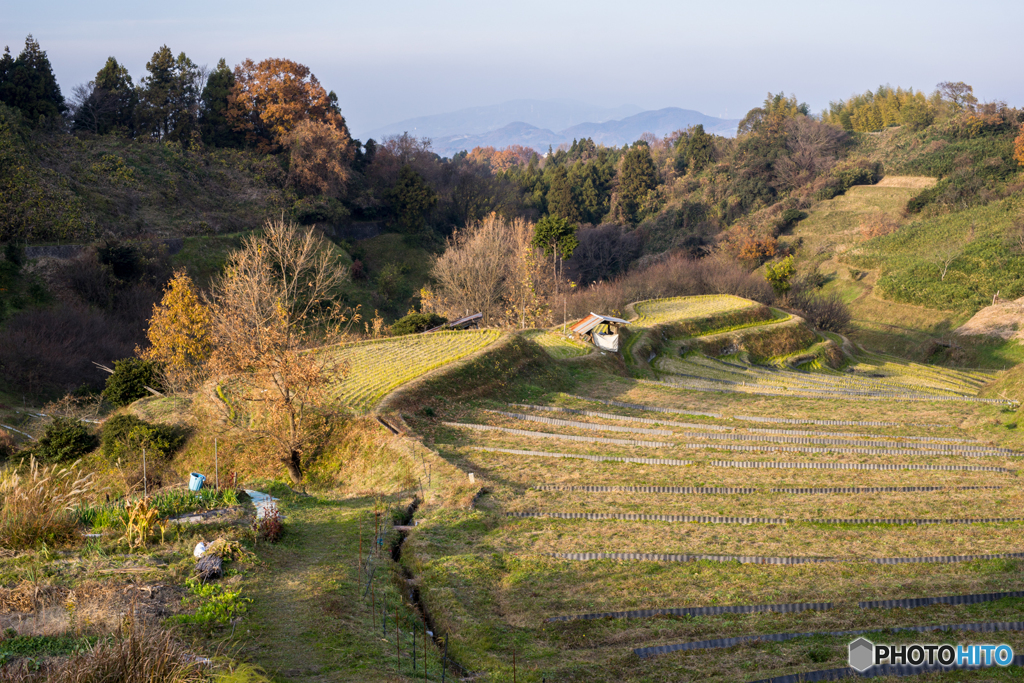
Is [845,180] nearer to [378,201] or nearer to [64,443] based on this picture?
[378,201]

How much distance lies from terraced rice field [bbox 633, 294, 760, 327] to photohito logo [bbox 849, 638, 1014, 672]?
25.2 meters

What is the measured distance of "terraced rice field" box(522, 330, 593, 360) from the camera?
1008 inches

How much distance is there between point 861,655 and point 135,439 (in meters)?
14.8

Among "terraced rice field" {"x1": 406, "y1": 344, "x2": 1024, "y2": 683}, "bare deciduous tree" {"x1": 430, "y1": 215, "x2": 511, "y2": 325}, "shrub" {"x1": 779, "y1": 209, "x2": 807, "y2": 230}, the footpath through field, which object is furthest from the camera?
"shrub" {"x1": 779, "y1": 209, "x2": 807, "y2": 230}

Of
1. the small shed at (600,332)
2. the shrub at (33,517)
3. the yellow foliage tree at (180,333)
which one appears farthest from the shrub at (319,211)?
the shrub at (33,517)

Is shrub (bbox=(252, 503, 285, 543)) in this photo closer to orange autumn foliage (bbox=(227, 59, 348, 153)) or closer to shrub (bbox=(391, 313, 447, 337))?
shrub (bbox=(391, 313, 447, 337))

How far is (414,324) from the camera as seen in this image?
2817 cm

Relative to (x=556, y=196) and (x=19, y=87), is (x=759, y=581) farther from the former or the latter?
(x=556, y=196)

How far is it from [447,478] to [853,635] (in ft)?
25.3

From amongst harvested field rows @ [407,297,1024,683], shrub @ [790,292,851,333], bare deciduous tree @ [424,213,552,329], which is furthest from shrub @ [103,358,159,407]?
shrub @ [790,292,851,333]

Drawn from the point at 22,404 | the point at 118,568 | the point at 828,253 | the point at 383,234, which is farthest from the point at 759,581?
the point at 828,253

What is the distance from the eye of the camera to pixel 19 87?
44.7m

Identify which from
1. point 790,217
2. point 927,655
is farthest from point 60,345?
point 790,217

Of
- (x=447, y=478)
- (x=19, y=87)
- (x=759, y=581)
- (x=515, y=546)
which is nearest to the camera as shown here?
(x=759, y=581)
